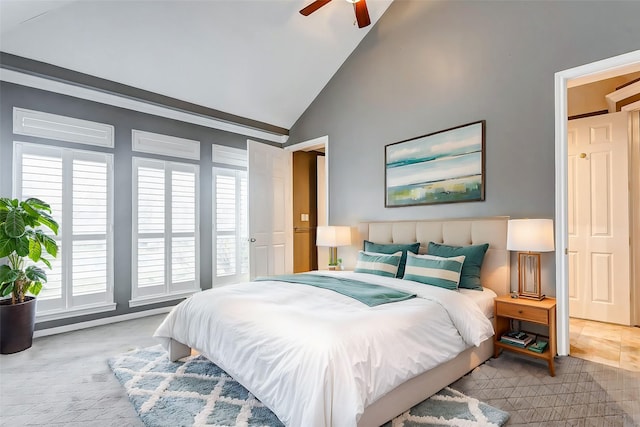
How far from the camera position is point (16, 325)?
3041mm

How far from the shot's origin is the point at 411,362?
6.22 ft

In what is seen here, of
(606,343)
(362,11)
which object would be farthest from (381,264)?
(362,11)

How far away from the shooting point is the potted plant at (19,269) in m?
2.93

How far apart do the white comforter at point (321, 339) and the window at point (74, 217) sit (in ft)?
5.56

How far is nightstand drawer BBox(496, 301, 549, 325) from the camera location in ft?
8.32

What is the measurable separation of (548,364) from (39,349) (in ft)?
14.6

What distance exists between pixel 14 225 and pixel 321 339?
298 centimetres

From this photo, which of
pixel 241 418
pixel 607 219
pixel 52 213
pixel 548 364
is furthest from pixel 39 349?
pixel 607 219

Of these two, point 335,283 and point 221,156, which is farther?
point 221,156

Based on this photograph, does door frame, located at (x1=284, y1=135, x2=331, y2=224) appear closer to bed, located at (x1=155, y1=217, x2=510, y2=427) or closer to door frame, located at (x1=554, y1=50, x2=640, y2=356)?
bed, located at (x1=155, y1=217, x2=510, y2=427)

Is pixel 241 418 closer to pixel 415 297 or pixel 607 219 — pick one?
pixel 415 297

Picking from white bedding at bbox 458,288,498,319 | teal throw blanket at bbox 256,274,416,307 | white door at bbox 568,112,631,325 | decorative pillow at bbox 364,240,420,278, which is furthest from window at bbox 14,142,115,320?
white door at bbox 568,112,631,325

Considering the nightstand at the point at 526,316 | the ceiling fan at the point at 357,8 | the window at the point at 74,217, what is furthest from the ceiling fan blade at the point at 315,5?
the nightstand at the point at 526,316

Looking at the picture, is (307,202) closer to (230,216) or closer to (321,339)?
(230,216)
